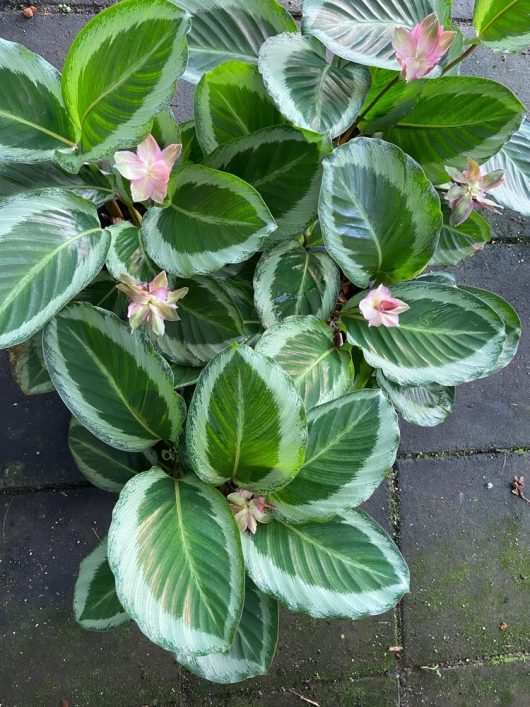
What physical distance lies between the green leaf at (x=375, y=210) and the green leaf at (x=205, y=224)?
0.11m

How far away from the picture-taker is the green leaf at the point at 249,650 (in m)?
0.90

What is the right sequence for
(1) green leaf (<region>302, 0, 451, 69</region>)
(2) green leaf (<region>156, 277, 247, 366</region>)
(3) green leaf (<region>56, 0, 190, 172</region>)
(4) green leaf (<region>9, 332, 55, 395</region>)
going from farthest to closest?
(4) green leaf (<region>9, 332, 55, 395</region>) < (2) green leaf (<region>156, 277, 247, 366</region>) < (1) green leaf (<region>302, 0, 451, 69</region>) < (3) green leaf (<region>56, 0, 190, 172</region>)

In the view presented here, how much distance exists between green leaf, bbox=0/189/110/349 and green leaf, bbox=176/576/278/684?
0.51 m

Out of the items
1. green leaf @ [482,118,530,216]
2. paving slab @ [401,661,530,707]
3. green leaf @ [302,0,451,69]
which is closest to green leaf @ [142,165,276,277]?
green leaf @ [302,0,451,69]

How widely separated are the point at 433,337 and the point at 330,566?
0.34 meters

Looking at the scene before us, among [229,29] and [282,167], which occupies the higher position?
[229,29]

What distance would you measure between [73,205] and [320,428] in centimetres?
42

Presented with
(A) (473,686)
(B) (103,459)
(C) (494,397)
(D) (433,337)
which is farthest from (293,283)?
(A) (473,686)

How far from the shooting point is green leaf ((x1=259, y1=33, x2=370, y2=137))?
0.77 meters

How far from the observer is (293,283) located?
0.91 meters

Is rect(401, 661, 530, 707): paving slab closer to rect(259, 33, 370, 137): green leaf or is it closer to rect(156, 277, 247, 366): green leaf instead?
rect(156, 277, 247, 366): green leaf

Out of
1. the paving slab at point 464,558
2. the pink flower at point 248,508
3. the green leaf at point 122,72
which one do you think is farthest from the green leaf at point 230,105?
the paving slab at point 464,558

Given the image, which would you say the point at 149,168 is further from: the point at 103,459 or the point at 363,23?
the point at 103,459

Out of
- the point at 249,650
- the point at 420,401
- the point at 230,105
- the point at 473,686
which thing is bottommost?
the point at 473,686
